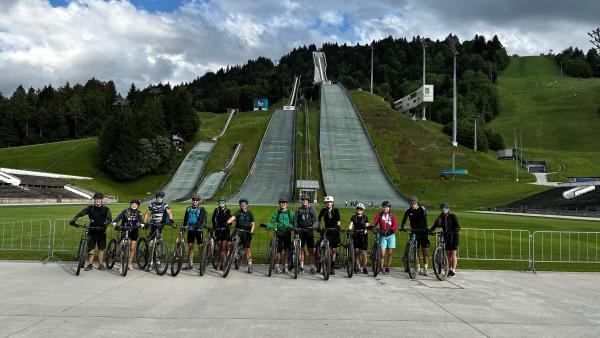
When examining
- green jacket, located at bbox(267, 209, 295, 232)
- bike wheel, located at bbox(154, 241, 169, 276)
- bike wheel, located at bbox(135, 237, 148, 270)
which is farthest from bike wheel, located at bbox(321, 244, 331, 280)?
bike wheel, located at bbox(135, 237, 148, 270)

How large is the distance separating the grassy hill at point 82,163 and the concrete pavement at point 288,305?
169 feet

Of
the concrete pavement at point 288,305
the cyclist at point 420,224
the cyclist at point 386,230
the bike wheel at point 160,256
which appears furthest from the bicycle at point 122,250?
the cyclist at point 420,224

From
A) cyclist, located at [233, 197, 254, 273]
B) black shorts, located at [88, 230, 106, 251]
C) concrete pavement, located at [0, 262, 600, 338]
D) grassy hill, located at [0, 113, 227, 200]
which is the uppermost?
grassy hill, located at [0, 113, 227, 200]

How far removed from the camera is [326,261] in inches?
466

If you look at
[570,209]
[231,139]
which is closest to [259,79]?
[231,139]

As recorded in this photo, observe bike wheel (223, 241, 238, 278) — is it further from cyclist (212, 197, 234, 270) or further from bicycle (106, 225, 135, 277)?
bicycle (106, 225, 135, 277)

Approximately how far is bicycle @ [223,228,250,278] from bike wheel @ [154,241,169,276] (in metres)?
1.54

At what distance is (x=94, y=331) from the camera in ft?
22.8

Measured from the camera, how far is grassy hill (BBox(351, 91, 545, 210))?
181 feet

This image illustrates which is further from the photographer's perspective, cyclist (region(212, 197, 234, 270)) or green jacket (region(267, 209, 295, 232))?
cyclist (region(212, 197, 234, 270))

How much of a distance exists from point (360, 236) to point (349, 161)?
54358 millimetres

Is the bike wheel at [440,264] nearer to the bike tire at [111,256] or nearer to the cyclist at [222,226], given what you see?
the cyclist at [222,226]

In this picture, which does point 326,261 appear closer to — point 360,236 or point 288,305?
point 360,236

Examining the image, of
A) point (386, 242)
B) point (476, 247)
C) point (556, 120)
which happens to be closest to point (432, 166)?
point (476, 247)
